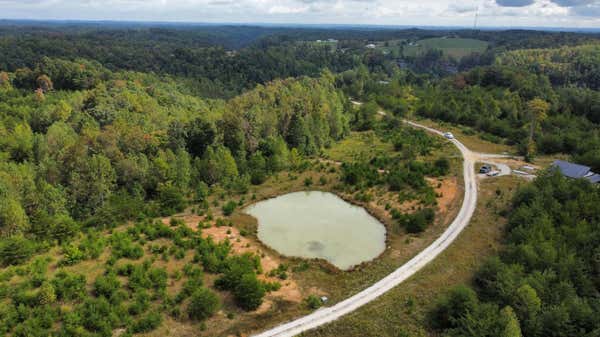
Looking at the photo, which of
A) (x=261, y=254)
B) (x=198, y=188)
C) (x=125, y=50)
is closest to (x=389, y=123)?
(x=198, y=188)

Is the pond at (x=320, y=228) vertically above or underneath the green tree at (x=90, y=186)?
underneath

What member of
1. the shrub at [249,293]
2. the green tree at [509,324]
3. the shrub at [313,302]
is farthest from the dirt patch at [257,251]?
the green tree at [509,324]

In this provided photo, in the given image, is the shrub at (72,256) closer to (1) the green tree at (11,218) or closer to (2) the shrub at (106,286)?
(2) the shrub at (106,286)

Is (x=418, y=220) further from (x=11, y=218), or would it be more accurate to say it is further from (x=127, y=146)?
(x=11, y=218)

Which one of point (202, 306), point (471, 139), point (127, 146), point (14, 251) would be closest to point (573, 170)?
point (471, 139)

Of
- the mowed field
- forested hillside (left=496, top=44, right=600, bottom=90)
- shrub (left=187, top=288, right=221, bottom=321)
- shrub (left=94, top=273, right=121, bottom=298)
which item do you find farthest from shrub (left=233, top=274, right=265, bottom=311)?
the mowed field

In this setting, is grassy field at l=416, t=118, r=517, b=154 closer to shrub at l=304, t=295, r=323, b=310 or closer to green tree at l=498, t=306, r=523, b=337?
green tree at l=498, t=306, r=523, b=337
